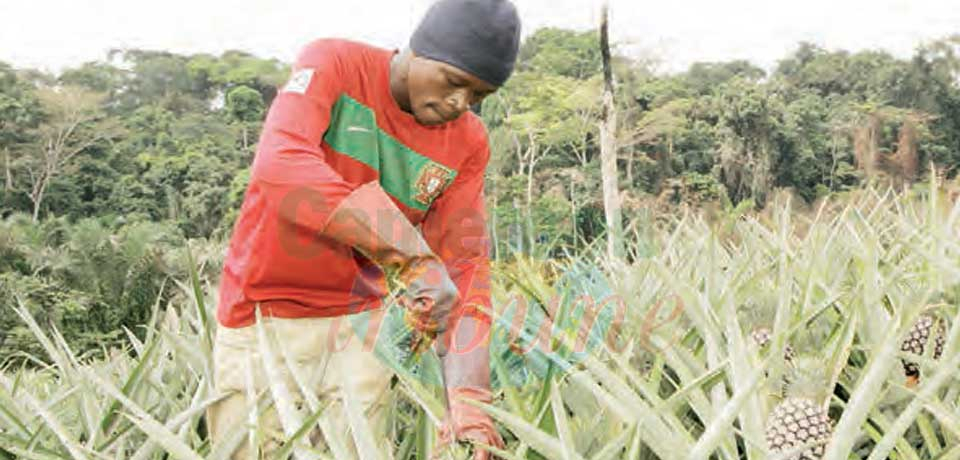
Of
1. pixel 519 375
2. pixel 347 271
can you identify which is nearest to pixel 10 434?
pixel 347 271

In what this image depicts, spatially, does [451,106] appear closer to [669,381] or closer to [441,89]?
[441,89]

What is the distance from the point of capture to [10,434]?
4.12 feet

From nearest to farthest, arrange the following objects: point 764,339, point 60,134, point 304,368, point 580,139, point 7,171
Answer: point 764,339, point 304,368, point 580,139, point 7,171, point 60,134

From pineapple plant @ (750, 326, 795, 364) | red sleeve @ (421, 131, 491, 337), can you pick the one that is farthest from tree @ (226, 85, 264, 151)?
pineapple plant @ (750, 326, 795, 364)

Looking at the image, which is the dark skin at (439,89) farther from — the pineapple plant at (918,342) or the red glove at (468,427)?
the pineapple plant at (918,342)

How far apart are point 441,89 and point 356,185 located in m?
0.20

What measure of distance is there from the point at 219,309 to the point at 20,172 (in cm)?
3250

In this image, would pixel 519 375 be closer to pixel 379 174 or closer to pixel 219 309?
pixel 379 174

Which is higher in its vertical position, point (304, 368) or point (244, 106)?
point (304, 368)

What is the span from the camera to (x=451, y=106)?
1.50 m

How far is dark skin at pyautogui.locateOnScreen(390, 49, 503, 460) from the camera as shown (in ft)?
4.70

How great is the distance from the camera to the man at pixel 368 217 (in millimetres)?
1233

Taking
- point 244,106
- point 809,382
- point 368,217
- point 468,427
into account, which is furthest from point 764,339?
point 244,106

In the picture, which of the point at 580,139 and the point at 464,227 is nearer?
the point at 464,227
